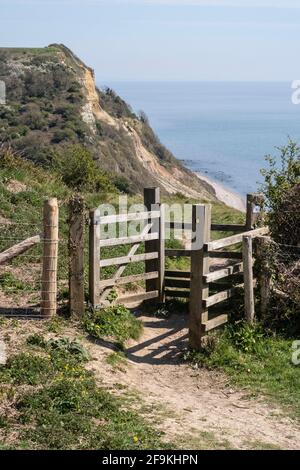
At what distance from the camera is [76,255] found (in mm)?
10680

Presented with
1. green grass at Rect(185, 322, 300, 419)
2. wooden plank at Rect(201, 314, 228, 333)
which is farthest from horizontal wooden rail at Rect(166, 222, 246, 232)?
green grass at Rect(185, 322, 300, 419)

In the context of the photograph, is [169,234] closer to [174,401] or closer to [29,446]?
[174,401]

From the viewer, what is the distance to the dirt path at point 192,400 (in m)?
7.64

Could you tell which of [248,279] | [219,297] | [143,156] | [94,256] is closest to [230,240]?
[248,279]

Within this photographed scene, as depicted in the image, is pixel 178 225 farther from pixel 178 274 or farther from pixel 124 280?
pixel 124 280

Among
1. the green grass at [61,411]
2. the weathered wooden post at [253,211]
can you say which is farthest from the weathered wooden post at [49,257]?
the weathered wooden post at [253,211]

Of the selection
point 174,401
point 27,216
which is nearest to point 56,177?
point 27,216

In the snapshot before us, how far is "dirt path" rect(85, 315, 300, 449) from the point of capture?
301 inches

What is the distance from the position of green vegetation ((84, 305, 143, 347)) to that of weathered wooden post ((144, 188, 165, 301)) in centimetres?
130

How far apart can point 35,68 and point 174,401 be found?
65783 millimetres

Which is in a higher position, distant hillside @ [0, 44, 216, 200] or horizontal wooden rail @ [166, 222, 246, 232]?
distant hillside @ [0, 44, 216, 200]

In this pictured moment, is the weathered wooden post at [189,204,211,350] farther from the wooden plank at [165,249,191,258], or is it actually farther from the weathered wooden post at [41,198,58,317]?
the weathered wooden post at [41,198,58,317]

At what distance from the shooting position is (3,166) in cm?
1969

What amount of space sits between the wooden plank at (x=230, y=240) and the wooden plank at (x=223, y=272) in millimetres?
380
